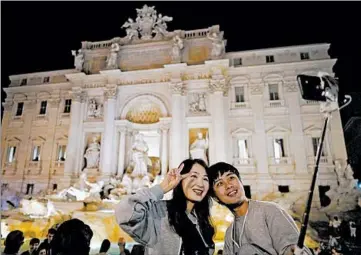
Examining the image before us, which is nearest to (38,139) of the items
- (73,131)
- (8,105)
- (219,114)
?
(73,131)

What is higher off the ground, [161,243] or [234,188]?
[234,188]

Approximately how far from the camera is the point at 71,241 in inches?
75.6

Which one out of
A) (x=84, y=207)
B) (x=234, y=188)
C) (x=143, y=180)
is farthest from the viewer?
(x=143, y=180)

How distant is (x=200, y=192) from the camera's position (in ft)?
5.77

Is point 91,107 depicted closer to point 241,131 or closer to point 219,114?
point 219,114

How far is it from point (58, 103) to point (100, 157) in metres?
4.83

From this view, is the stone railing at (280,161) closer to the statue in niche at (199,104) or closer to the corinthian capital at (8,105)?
the statue in niche at (199,104)

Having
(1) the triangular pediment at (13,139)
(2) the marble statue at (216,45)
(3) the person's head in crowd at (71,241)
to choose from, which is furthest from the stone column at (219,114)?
(1) the triangular pediment at (13,139)

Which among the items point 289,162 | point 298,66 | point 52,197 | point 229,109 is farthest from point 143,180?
point 298,66

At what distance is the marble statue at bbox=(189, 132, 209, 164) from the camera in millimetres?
13047

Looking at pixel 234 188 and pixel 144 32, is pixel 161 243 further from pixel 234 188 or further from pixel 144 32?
pixel 144 32

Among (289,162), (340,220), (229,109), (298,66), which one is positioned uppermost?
(298,66)

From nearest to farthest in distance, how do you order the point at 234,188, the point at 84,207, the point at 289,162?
1. the point at 234,188
2. the point at 84,207
3. the point at 289,162

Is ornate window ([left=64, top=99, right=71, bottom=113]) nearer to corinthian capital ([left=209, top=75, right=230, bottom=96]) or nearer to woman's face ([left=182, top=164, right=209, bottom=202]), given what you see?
corinthian capital ([left=209, top=75, right=230, bottom=96])
